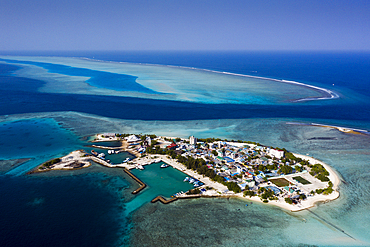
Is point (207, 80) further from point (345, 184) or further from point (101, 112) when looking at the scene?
point (345, 184)

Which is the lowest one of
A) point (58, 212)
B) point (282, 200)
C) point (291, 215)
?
point (58, 212)

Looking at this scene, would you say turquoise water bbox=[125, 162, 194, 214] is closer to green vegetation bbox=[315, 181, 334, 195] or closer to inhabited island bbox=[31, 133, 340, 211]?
inhabited island bbox=[31, 133, 340, 211]

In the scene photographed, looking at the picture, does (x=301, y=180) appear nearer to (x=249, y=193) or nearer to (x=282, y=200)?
(x=282, y=200)

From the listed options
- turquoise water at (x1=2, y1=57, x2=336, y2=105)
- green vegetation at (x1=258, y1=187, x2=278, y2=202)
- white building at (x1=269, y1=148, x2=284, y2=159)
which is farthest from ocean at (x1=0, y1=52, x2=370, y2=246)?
white building at (x1=269, y1=148, x2=284, y2=159)

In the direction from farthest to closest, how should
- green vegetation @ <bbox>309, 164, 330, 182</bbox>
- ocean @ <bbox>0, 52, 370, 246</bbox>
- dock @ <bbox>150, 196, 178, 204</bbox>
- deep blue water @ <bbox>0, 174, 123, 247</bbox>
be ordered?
green vegetation @ <bbox>309, 164, 330, 182</bbox> < dock @ <bbox>150, 196, 178, 204</bbox> < ocean @ <bbox>0, 52, 370, 246</bbox> < deep blue water @ <bbox>0, 174, 123, 247</bbox>

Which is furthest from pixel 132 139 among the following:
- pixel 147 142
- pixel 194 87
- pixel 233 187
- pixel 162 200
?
pixel 194 87

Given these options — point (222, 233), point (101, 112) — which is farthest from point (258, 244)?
point (101, 112)
